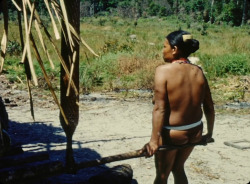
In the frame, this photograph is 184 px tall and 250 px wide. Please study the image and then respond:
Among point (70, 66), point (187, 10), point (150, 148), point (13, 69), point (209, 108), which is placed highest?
point (187, 10)

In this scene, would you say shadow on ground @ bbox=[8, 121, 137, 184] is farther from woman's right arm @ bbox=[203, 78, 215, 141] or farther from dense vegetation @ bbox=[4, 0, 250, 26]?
dense vegetation @ bbox=[4, 0, 250, 26]

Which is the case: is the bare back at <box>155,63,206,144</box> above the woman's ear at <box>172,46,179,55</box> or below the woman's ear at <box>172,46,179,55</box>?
below

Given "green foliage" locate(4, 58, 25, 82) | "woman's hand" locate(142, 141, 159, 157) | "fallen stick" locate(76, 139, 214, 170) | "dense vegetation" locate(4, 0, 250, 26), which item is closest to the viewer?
"fallen stick" locate(76, 139, 214, 170)

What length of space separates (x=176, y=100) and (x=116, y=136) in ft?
10.4

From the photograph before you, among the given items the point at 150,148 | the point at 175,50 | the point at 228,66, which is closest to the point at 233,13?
the point at 228,66

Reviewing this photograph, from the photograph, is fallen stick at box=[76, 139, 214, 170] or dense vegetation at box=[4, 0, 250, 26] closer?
fallen stick at box=[76, 139, 214, 170]

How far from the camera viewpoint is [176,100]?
2.46 meters

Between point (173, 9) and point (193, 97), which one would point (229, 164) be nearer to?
point (193, 97)

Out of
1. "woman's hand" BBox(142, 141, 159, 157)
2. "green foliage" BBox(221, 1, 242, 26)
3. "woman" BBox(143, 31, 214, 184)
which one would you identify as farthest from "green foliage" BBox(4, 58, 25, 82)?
"green foliage" BBox(221, 1, 242, 26)

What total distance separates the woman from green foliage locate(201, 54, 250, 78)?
7725 millimetres

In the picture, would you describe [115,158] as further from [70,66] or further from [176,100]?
[70,66]

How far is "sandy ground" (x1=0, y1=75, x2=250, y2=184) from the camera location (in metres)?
4.05

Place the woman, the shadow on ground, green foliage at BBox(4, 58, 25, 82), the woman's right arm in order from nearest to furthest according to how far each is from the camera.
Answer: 1. the woman
2. the woman's right arm
3. the shadow on ground
4. green foliage at BBox(4, 58, 25, 82)

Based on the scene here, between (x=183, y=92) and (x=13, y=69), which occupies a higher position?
(x=183, y=92)
